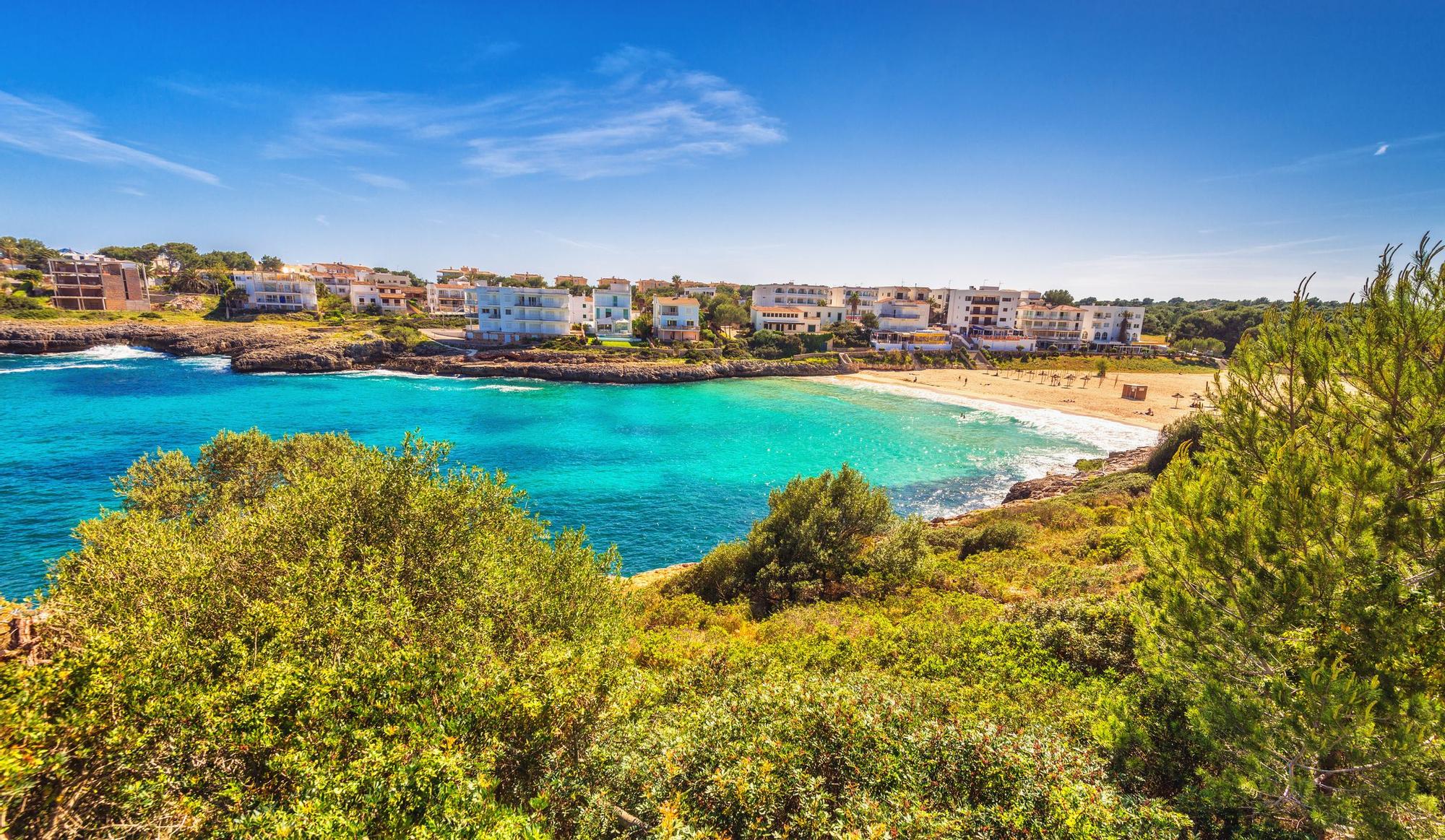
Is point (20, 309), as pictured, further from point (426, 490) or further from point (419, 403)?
point (426, 490)

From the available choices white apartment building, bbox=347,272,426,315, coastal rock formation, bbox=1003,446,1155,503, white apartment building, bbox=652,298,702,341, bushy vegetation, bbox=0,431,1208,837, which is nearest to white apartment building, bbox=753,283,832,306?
white apartment building, bbox=652,298,702,341

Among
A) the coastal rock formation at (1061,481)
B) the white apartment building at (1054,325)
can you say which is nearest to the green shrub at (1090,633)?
the coastal rock formation at (1061,481)

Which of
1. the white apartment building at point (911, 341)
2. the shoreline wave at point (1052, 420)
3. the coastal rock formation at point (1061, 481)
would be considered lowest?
the coastal rock formation at point (1061, 481)

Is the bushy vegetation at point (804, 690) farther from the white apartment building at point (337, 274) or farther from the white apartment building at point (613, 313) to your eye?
the white apartment building at point (337, 274)

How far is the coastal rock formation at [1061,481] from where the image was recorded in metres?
38.2

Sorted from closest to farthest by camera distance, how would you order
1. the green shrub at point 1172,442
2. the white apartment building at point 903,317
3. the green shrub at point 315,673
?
the green shrub at point 315,673 < the green shrub at point 1172,442 < the white apartment building at point 903,317

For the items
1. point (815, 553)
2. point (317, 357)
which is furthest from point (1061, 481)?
point (317, 357)

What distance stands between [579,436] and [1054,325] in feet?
342

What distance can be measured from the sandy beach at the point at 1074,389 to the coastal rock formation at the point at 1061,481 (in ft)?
72.1

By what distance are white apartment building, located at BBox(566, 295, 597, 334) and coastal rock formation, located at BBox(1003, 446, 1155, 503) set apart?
90.3 meters

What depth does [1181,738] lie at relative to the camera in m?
8.73

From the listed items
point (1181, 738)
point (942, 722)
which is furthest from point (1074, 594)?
point (942, 722)

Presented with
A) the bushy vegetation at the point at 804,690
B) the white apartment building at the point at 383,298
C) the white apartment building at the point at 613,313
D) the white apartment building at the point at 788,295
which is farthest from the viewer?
the white apartment building at the point at 383,298

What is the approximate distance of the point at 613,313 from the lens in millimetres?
112000
